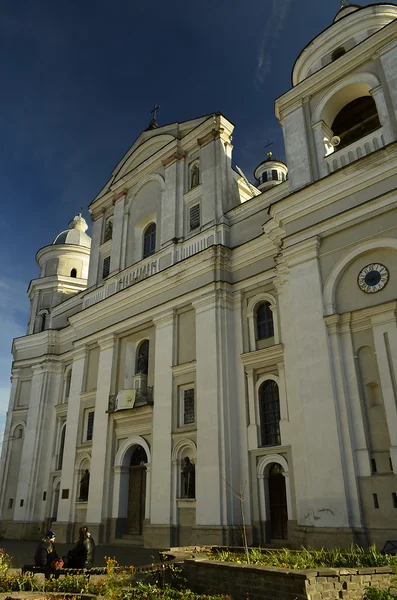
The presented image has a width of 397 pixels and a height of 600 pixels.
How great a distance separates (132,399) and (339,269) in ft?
34.7

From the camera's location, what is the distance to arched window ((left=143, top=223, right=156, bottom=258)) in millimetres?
24703

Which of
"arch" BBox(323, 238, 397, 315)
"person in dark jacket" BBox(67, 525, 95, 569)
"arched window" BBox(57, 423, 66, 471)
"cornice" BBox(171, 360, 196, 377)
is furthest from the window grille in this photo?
"arched window" BBox(57, 423, 66, 471)

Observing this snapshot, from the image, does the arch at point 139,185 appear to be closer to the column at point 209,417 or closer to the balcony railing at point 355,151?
the column at point 209,417

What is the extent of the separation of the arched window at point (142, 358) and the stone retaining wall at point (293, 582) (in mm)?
13445

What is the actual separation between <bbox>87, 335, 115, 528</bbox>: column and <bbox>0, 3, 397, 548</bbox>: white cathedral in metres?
0.08

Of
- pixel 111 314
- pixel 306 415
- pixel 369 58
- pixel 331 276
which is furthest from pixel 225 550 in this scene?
pixel 369 58

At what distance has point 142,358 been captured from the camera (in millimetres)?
23047

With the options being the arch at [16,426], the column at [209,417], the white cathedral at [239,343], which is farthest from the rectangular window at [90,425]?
the column at [209,417]

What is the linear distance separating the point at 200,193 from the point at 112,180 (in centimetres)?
793

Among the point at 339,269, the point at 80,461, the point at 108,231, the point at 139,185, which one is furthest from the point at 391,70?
the point at 80,461

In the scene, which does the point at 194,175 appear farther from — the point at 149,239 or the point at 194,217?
the point at 149,239

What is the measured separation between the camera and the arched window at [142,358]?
22.6 metres

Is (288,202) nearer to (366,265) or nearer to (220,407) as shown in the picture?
(366,265)

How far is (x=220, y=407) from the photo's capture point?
17375 millimetres
